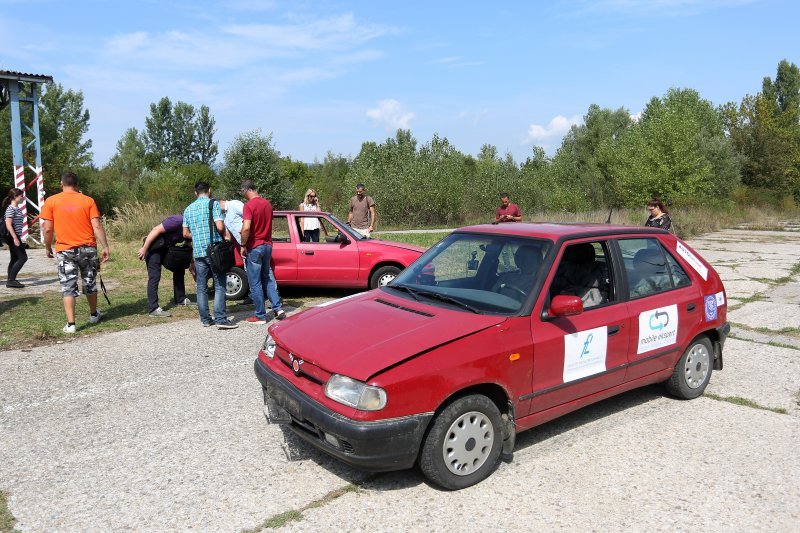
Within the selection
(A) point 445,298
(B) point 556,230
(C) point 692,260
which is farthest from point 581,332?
(C) point 692,260

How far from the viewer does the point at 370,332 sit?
4.00m

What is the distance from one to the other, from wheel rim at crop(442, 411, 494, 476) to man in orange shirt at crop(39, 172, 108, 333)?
18.4 feet

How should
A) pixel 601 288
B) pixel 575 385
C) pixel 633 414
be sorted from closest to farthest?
pixel 575 385, pixel 601 288, pixel 633 414

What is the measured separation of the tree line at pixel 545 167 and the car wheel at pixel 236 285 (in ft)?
51.0

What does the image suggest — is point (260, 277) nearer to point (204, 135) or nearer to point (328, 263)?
point (328, 263)

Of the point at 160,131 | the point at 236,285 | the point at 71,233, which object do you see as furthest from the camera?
the point at 160,131

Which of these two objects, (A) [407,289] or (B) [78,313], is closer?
(A) [407,289]

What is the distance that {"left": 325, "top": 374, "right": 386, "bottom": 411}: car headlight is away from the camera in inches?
138

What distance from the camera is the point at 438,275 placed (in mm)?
4980

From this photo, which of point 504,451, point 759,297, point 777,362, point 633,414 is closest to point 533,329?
point 504,451

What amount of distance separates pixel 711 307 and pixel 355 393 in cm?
360

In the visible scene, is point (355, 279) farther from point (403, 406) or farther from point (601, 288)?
point (403, 406)

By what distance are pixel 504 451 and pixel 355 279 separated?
21.6 feet

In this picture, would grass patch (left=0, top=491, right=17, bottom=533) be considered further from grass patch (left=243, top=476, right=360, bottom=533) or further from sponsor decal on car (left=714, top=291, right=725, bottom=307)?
sponsor decal on car (left=714, top=291, right=725, bottom=307)
